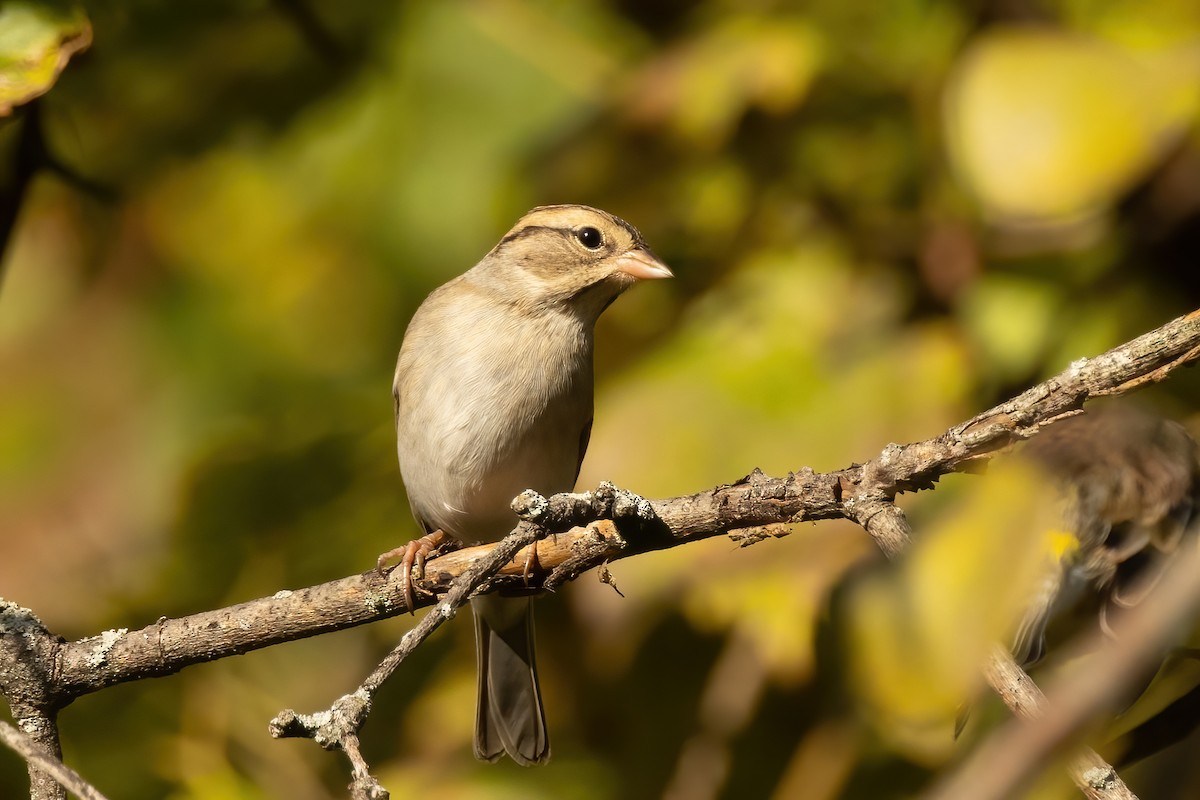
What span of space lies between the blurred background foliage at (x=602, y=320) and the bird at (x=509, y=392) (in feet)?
0.55

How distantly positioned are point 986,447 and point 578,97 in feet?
5.87

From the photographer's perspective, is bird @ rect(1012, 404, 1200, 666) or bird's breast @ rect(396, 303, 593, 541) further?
bird's breast @ rect(396, 303, 593, 541)

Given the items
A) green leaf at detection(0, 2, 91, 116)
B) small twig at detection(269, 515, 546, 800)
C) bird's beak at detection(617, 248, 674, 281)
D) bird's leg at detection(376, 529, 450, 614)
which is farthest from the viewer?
bird's beak at detection(617, 248, 674, 281)

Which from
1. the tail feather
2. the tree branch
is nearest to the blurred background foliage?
the tail feather

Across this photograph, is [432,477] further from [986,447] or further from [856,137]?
[986,447]

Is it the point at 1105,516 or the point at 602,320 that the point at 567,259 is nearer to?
the point at 602,320

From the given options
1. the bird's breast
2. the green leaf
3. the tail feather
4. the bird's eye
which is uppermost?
the green leaf

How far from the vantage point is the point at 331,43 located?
10.2ft

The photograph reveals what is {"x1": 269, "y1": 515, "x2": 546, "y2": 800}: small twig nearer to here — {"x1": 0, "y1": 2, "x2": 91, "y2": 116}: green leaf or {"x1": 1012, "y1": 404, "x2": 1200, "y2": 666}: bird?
{"x1": 1012, "y1": 404, "x2": 1200, "y2": 666}: bird

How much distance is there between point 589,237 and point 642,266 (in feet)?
1.05

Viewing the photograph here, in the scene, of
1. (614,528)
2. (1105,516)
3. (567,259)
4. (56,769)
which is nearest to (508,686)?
(567,259)

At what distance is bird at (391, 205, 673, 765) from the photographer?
10.9 feet

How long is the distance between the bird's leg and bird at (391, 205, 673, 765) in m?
0.03

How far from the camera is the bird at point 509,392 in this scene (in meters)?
3.33
